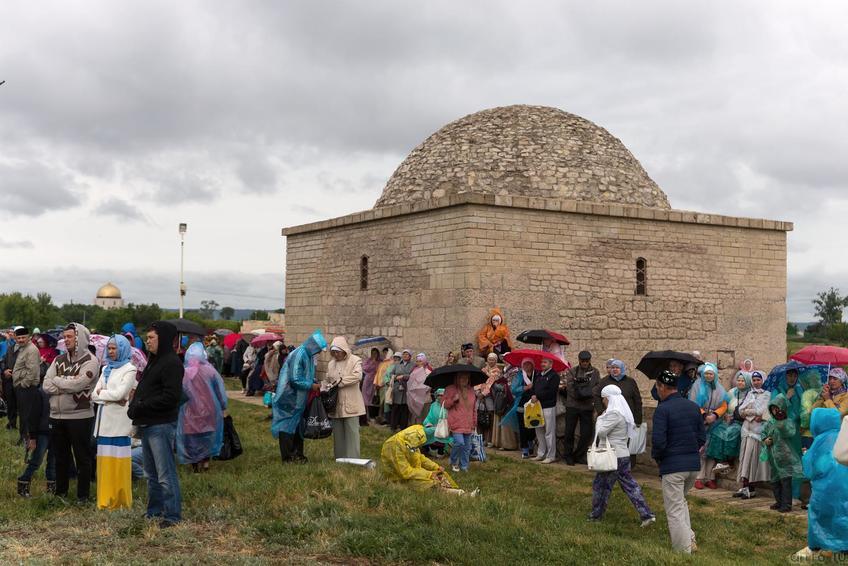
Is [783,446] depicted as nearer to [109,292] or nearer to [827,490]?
[827,490]

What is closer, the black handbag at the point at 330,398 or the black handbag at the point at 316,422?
the black handbag at the point at 316,422

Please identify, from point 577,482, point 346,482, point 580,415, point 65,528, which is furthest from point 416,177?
point 65,528

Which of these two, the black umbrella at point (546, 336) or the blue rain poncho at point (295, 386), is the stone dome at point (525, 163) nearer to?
the black umbrella at point (546, 336)

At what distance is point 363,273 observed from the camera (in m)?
17.2

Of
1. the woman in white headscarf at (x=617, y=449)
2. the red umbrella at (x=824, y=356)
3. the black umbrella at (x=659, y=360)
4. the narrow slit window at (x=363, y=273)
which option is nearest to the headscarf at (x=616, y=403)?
the woman in white headscarf at (x=617, y=449)

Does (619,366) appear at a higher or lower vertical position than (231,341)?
higher

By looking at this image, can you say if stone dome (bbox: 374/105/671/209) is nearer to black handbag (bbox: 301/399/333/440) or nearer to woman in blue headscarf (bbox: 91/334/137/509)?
black handbag (bbox: 301/399/333/440)

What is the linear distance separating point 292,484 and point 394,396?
5620 mm

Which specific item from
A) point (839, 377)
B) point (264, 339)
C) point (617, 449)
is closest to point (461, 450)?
point (617, 449)

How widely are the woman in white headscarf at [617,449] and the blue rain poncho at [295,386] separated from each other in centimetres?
320

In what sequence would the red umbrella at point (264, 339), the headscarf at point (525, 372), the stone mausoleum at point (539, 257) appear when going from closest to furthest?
1. the headscarf at point (525, 372)
2. the stone mausoleum at point (539, 257)
3. the red umbrella at point (264, 339)

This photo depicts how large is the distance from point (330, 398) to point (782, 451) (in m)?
4.84

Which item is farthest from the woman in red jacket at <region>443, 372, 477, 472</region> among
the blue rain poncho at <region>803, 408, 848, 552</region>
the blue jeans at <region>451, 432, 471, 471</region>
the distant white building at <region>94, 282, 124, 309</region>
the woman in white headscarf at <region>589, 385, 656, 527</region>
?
the distant white building at <region>94, 282, 124, 309</region>

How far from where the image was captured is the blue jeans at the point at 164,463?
6.70 m
